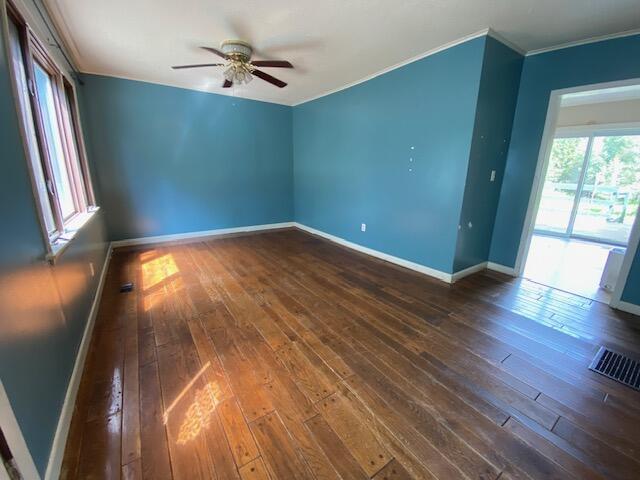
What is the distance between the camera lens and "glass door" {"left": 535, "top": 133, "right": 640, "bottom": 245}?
4879mm

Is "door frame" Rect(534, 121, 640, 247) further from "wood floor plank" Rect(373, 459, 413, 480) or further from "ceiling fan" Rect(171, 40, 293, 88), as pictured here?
"wood floor plank" Rect(373, 459, 413, 480)

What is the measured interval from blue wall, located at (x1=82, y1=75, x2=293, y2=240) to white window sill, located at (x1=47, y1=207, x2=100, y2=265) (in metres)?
1.41

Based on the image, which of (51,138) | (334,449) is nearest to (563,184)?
(334,449)

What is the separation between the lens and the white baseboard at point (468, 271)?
3153 millimetres

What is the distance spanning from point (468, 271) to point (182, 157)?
4.78 m

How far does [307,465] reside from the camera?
1215mm

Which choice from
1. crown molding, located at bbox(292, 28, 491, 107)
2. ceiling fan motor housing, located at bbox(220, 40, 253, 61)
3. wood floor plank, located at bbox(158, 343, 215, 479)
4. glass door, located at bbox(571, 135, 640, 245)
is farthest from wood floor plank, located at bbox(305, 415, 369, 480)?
glass door, located at bbox(571, 135, 640, 245)

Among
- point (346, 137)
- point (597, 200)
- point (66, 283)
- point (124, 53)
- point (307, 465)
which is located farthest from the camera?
point (597, 200)

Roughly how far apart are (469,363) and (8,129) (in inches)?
115

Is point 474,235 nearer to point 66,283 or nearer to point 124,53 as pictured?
point 66,283

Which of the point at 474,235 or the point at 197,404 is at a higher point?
the point at 474,235

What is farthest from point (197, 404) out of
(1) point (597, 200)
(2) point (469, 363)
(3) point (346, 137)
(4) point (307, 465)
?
(1) point (597, 200)

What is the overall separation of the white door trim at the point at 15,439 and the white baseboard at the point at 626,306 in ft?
14.1

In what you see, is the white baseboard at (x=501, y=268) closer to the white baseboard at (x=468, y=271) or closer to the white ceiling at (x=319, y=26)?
the white baseboard at (x=468, y=271)
